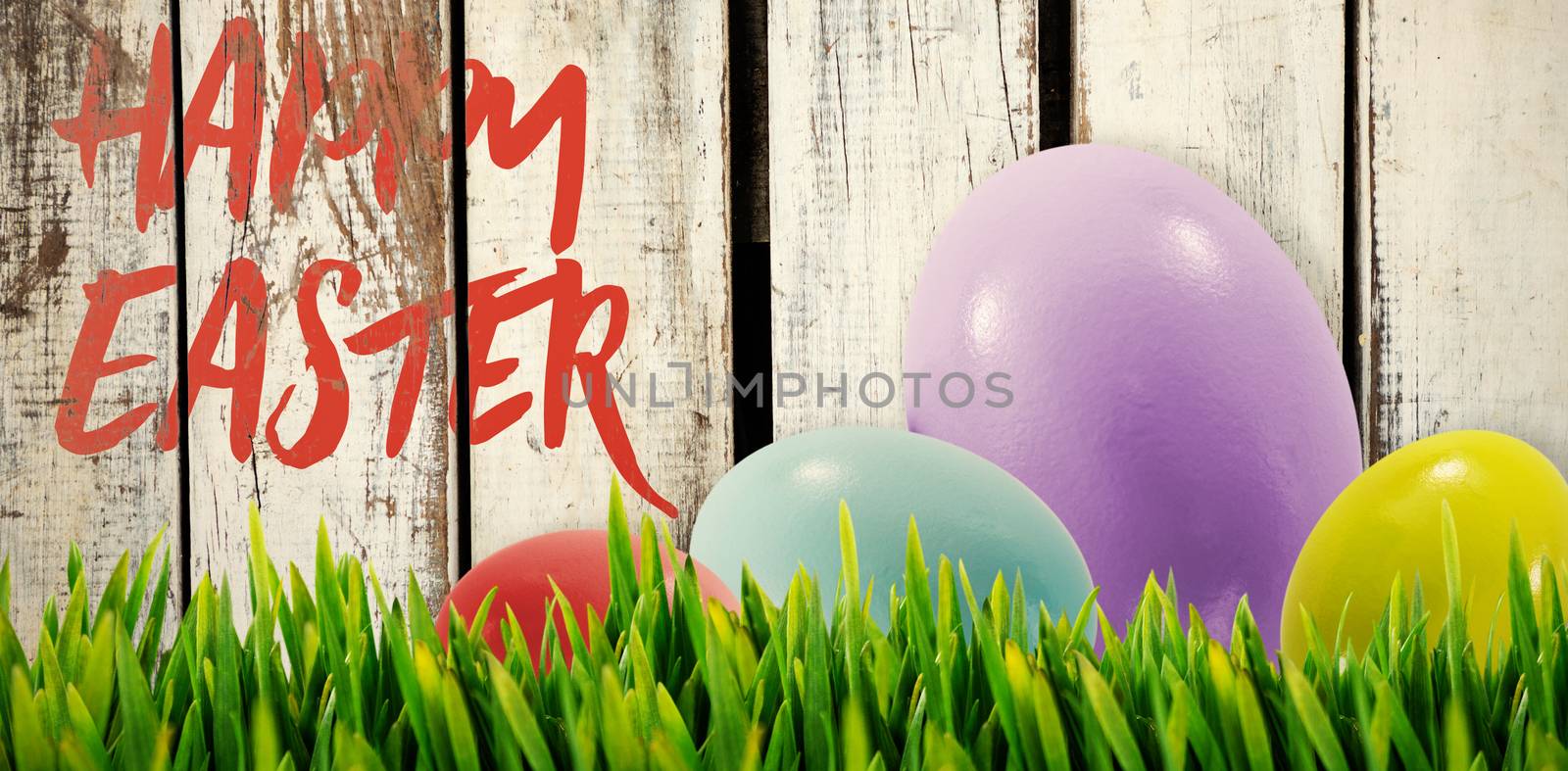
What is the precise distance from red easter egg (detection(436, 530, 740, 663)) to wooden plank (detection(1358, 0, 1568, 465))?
0.76 meters

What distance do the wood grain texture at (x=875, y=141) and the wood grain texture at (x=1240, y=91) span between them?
0.27 ft

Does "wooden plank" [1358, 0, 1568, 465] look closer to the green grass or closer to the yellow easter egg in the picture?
the yellow easter egg

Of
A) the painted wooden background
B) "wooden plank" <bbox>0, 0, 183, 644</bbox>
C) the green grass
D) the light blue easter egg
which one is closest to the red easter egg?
the light blue easter egg

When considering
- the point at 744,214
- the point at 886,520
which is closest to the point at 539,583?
the point at 886,520

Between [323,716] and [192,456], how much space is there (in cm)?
80

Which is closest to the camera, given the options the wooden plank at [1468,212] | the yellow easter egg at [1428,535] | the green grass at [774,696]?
the green grass at [774,696]

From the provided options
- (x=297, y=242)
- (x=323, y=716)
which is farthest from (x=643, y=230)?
(x=323, y=716)

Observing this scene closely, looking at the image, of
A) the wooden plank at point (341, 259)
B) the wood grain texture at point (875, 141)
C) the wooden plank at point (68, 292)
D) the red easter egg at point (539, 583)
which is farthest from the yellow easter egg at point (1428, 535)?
the wooden plank at point (68, 292)

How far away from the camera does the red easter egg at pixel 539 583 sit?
0.63m

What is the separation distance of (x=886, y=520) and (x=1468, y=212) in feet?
2.35

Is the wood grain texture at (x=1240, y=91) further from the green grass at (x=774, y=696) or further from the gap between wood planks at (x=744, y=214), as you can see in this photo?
the green grass at (x=774, y=696)

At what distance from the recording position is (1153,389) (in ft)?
2.48

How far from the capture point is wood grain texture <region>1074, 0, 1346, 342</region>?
101 cm

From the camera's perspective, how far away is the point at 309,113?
108 cm
